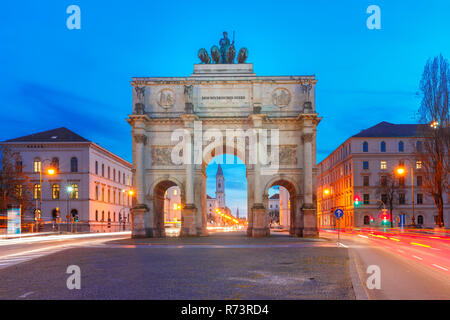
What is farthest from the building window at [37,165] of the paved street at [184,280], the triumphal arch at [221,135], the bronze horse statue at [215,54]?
the paved street at [184,280]

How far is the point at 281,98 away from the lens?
41031 mm

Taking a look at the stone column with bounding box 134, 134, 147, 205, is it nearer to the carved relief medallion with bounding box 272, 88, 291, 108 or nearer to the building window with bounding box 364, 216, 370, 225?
the carved relief medallion with bounding box 272, 88, 291, 108

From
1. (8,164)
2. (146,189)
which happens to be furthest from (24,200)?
(146,189)

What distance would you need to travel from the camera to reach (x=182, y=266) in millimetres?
15609

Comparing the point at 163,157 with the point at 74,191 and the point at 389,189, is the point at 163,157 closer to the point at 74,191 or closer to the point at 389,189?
the point at 74,191

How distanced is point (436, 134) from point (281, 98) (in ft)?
56.4

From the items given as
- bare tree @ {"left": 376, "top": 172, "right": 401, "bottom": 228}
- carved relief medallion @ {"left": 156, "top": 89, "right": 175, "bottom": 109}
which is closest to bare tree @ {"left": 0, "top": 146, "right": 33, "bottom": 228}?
carved relief medallion @ {"left": 156, "top": 89, "right": 175, "bottom": 109}

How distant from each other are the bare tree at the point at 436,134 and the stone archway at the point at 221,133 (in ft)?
45.5

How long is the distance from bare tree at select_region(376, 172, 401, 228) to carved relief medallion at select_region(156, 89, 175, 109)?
148 ft

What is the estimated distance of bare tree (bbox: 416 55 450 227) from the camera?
45325mm

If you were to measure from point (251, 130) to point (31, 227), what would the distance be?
31043 mm

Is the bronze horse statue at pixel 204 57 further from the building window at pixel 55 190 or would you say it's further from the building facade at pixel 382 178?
the building facade at pixel 382 178

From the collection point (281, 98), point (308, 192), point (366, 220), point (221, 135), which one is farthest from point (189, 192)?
point (366, 220)
